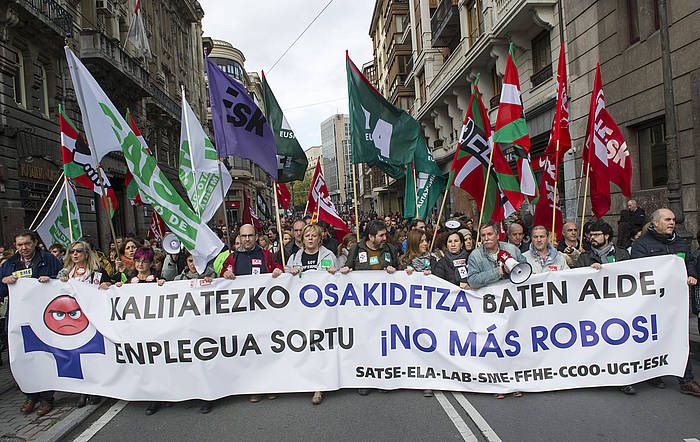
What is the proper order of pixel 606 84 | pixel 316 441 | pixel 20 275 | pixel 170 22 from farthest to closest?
pixel 170 22 < pixel 606 84 < pixel 20 275 < pixel 316 441

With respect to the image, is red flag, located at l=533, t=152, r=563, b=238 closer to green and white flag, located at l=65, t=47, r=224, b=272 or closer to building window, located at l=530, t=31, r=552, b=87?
green and white flag, located at l=65, t=47, r=224, b=272

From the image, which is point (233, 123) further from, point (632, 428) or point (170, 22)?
point (170, 22)

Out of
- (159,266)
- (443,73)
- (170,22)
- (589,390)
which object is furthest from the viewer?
(170,22)

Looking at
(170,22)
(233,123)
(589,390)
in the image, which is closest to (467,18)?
(233,123)

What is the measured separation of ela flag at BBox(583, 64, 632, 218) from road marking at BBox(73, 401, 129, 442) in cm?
627

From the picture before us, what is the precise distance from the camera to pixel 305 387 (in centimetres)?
485

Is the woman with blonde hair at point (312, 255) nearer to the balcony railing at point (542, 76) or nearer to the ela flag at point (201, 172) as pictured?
the ela flag at point (201, 172)

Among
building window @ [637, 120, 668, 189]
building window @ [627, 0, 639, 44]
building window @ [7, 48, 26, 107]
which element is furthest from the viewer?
building window @ [7, 48, 26, 107]

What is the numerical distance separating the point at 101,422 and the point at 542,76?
15.1 meters

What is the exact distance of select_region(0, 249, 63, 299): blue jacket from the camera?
5.40m

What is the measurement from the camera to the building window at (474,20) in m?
20.2

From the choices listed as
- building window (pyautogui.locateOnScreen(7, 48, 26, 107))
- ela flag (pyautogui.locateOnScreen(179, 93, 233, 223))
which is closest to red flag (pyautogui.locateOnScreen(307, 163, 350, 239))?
ela flag (pyautogui.locateOnScreen(179, 93, 233, 223))

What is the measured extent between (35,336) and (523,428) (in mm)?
4603

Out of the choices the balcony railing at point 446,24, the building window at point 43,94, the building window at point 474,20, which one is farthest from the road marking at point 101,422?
the balcony railing at point 446,24
